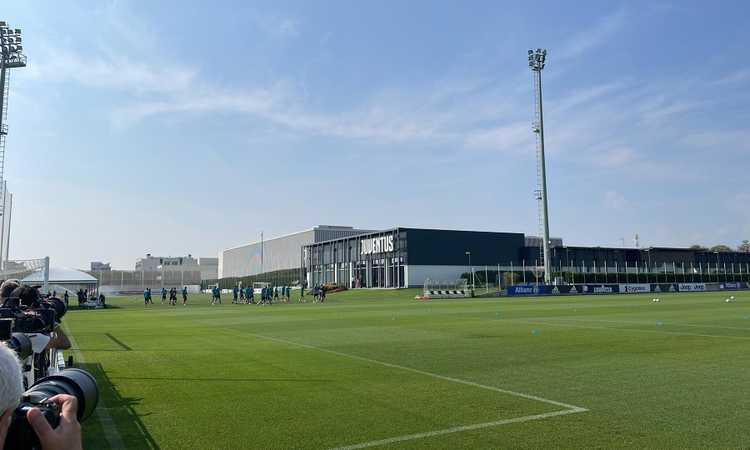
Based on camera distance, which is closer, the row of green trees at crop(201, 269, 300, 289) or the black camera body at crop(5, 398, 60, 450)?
the black camera body at crop(5, 398, 60, 450)

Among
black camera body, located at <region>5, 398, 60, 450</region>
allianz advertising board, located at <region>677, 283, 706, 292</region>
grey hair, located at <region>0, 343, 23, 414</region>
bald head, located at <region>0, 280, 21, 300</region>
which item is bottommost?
allianz advertising board, located at <region>677, 283, 706, 292</region>

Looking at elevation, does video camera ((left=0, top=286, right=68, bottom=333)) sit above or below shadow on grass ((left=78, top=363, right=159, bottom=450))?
above

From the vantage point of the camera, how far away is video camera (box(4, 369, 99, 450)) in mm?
2260

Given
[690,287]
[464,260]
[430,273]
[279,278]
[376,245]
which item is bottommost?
[690,287]

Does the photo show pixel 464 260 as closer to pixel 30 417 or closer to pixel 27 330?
pixel 27 330

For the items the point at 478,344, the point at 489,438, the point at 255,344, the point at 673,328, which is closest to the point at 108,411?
the point at 489,438

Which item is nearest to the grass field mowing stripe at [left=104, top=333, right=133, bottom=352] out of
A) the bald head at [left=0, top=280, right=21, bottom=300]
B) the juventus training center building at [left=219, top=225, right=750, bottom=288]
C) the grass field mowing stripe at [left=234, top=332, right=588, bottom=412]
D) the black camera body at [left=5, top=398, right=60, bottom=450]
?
the grass field mowing stripe at [left=234, top=332, right=588, bottom=412]

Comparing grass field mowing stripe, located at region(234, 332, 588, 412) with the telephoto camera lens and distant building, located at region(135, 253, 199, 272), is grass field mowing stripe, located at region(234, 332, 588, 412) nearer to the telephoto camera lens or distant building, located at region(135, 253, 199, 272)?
the telephoto camera lens

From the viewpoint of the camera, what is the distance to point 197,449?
5.73m

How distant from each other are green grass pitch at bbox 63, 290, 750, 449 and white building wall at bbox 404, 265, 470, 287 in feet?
194

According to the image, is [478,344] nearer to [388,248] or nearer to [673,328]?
[673,328]

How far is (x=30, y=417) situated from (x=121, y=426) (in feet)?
16.3

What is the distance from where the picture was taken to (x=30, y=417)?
2.25 metres

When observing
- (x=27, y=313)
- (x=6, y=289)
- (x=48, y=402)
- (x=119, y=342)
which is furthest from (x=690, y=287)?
(x=48, y=402)
